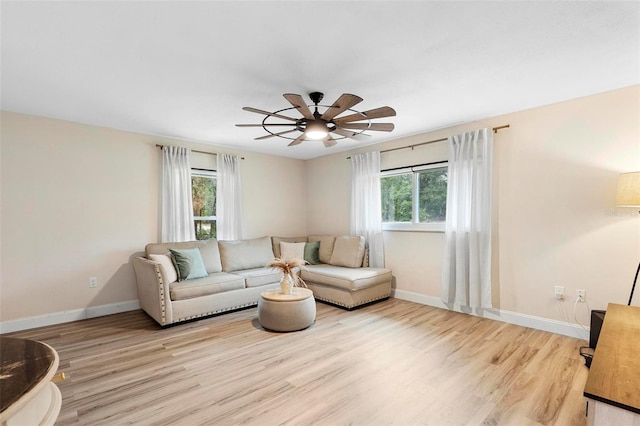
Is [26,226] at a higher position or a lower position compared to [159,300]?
higher

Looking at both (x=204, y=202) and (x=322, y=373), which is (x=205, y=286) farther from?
(x=322, y=373)

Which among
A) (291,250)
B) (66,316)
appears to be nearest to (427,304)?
(291,250)

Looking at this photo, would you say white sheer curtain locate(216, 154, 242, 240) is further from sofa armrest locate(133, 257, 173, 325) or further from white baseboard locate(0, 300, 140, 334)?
white baseboard locate(0, 300, 140, 334)

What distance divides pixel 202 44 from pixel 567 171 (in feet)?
11.8

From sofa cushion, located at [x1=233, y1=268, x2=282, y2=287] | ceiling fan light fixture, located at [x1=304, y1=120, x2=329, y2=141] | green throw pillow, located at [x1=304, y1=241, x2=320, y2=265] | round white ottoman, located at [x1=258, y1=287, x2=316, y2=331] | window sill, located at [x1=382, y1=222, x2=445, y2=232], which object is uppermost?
ceiling fan light fixture, located at [x1=304, y1=120, x2=329, y2=141]

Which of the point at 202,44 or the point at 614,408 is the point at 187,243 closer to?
the point at 202,44

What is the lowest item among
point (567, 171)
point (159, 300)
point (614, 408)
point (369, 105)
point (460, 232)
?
point (159, 300)

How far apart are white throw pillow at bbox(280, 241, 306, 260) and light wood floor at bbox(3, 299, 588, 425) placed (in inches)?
63.5

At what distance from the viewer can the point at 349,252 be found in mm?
4805

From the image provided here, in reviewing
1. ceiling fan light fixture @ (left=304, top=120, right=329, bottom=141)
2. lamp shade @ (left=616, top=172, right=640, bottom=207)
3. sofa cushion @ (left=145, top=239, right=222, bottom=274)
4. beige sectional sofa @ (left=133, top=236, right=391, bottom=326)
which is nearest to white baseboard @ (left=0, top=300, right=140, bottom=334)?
beige sectional sofa @ (left=133, top=236, right=391, bottom=326)

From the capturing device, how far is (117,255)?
4.09 m

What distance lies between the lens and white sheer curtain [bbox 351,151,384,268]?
4.80 m

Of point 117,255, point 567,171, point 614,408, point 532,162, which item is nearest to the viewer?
point 614,408

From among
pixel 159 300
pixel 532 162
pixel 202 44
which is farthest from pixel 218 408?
pixel 532 162
